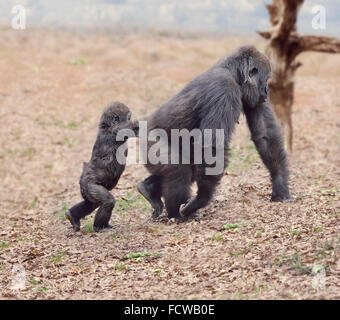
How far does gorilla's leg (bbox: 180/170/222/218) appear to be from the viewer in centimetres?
656

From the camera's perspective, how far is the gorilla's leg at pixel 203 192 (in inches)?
258

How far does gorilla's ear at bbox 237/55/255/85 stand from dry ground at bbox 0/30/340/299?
1701 mm

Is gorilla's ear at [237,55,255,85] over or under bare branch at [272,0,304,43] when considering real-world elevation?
under

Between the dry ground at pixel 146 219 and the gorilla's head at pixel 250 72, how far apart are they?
1.50m

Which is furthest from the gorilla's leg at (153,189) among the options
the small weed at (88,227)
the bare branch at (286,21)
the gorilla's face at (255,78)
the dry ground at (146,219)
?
the bare branch at (286,21)

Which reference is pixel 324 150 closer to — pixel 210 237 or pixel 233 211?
pixel 233 211

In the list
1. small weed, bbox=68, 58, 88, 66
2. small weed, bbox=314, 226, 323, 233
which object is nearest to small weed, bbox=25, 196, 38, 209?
small weed, bbox=314, 226, 323, 233

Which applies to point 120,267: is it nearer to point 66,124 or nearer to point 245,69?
point 245,69

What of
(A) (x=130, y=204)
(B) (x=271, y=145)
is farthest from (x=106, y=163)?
(B) (x=271, y=145)

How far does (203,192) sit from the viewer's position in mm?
6586

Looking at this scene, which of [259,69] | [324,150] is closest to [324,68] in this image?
[324,150]

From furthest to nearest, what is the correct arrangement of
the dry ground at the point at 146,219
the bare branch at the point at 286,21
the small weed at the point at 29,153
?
the small weed at the point at 29,153 → the bare branch at the point at 286,21 → the dry ground at the point at 146,219

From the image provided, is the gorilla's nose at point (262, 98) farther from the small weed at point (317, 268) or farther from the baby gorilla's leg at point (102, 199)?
the small weed at point (317, 268)

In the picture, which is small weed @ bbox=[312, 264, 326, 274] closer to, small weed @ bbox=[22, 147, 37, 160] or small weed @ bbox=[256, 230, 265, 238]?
small weed @ bbox=[256, 230, 265, 238]
